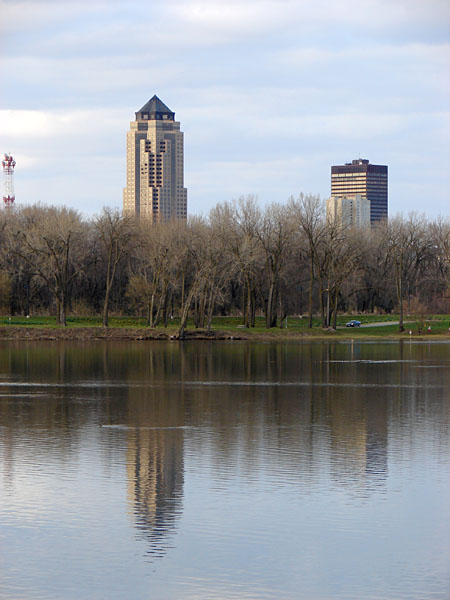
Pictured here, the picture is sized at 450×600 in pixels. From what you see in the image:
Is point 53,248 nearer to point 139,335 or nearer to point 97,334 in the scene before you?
point 97,334

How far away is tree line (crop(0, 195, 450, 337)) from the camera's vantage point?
8969cm

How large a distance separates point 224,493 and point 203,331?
67420 mm

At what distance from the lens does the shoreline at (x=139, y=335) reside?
271ft

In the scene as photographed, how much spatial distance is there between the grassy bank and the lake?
46752 mm

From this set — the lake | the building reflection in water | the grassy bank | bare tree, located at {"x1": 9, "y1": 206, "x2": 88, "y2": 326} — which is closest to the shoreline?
the grassy bank

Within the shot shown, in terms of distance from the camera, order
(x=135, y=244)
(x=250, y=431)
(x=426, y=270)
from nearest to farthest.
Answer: (x=250, y=431) < (x=135, y=244) < (x=426, y=270)

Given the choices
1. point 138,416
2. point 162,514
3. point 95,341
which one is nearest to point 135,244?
point 95,341

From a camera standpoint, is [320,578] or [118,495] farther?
[118,495]

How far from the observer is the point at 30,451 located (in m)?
21.7

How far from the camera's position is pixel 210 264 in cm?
8456

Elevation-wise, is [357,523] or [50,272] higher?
[50,272]

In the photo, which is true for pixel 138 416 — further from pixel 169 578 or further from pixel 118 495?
pixel 169 578

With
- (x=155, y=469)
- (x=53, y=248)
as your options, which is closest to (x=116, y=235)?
(x=53, y=248)

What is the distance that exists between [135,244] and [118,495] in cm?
8575
